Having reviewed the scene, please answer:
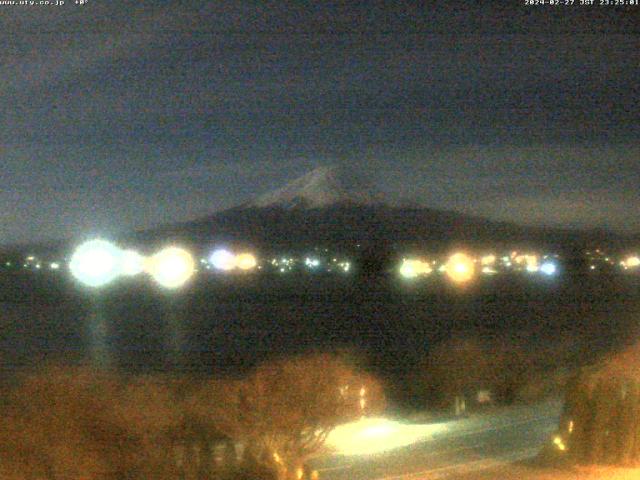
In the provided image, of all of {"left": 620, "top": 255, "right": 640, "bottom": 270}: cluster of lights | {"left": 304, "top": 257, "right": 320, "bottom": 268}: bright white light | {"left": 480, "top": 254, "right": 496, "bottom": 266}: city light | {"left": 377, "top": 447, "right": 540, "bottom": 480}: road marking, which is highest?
{"left": 304, "top": 257, "right": 320, "bottom": 268}: bright white light

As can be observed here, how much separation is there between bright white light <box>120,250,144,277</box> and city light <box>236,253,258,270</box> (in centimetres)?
Result: 342

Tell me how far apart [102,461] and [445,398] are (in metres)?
7.69

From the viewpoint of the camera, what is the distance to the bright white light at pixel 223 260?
1259 inches

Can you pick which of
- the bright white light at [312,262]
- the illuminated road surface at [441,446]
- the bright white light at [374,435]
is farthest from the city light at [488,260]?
the bright white light at [374,435]

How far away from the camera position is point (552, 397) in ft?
45.6

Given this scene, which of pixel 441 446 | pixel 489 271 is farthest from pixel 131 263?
pixel 441 446

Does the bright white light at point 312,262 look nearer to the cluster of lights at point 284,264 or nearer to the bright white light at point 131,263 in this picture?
the cluster of lights at point 284,264

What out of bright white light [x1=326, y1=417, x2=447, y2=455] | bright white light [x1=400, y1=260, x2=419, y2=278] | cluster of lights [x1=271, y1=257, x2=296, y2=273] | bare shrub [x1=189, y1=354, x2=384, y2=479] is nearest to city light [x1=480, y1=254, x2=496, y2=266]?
bright white light [x1=400, y1=260, x2=419, y2=278]

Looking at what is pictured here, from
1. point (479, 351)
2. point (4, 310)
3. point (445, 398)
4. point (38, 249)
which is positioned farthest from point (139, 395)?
point (38, 249)

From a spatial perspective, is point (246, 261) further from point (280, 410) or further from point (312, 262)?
point (280, 410)

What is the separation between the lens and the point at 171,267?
102 ft

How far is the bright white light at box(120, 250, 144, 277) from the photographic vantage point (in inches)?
1152

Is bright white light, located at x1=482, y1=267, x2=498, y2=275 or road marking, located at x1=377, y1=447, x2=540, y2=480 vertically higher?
bright white light, located at x1=482, y1=267, x2=498, y2=275

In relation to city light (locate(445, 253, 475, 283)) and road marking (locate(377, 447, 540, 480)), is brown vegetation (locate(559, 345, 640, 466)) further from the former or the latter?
city light (locate(445, 253, 475, 283))
